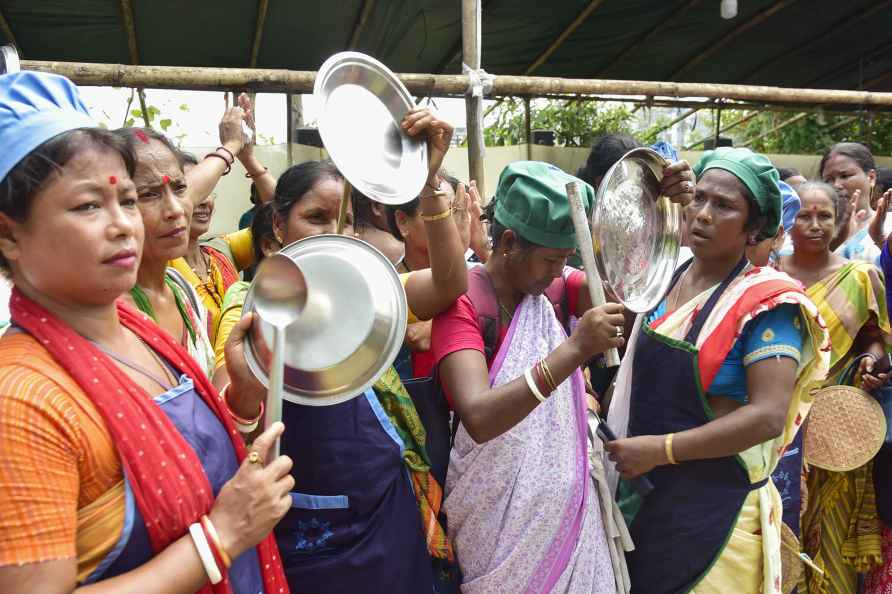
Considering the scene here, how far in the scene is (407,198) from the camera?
5.32 feet

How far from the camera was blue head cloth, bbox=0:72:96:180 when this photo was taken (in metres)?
1.13

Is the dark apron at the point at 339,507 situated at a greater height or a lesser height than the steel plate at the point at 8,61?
lesser

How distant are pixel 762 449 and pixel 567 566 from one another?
69 centimetres

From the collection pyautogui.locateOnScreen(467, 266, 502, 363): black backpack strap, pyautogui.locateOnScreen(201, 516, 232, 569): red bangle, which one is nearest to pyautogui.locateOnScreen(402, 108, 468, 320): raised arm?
pyautogui.locateOnScreen(467, 266, 502, 363): black backpack strap

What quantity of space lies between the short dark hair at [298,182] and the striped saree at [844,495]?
248 centimetres

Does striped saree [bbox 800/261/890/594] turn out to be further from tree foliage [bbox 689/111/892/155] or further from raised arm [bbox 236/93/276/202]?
tree foliage [bbox 689/111/892/155]

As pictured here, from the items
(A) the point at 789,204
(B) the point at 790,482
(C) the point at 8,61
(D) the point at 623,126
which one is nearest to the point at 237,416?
(C) the point at 8,61

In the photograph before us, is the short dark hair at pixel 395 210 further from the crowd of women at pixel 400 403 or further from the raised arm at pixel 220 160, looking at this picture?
the raised arm at pixel 220 160

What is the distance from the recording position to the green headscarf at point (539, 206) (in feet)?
6.34

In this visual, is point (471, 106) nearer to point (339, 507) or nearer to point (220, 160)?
point (220, 160)

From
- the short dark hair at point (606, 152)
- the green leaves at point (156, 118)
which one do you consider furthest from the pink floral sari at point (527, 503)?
the green leaves at point (156, 118)

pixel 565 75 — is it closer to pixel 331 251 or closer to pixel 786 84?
pixel 786 84

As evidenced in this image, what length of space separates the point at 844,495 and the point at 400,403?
254 centimetres

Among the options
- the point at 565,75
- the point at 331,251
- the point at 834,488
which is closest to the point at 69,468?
the point at 331,251
